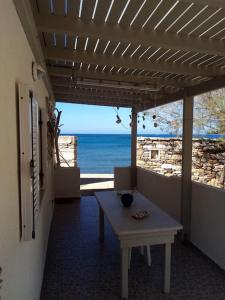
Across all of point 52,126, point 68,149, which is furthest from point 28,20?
point 68,149

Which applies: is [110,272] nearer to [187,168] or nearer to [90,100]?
[187,168]

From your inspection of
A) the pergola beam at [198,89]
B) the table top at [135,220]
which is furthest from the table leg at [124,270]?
the pergola beam at [198,89]

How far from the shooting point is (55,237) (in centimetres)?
→ 375

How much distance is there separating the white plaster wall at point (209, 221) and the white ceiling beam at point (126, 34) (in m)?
1.72

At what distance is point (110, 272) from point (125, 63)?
242 centimetres

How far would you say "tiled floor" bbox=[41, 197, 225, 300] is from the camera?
2439 millimetres

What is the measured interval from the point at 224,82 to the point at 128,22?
1504 mm

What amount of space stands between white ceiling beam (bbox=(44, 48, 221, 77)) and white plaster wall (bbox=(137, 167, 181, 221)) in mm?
1780

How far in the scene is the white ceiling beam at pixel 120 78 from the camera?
335 centimetres

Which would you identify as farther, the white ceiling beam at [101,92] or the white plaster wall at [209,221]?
the white ceiling beam at [101,92]

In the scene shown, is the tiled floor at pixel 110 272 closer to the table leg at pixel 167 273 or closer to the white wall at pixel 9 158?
the table leg at pixel 167 273

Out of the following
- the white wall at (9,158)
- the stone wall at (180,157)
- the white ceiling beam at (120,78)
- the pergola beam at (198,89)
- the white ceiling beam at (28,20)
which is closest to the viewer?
the white wall at (9,158)

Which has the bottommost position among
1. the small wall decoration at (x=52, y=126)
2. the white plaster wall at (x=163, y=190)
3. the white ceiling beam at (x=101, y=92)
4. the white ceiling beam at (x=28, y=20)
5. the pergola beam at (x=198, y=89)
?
the white plaster wall at (x=163, y=190)

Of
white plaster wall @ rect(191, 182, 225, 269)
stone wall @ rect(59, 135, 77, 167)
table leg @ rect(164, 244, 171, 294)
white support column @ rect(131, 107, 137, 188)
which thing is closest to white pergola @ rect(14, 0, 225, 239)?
white plaster wall @ rect(191, 182, 225, 269)
